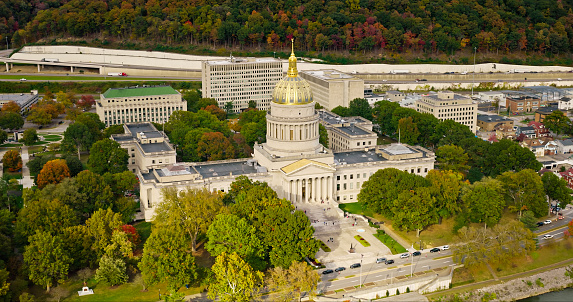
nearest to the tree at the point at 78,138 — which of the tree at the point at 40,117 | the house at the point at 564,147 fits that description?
the tree at the point at 40,117

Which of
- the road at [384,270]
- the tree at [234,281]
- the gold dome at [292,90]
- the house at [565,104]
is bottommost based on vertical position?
the road at [384,270]

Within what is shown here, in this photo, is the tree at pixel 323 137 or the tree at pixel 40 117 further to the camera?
the tree at pixel 40 117

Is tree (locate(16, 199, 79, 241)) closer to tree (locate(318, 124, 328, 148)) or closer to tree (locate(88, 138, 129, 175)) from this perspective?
tree (locate(88, 138, 129, 175))

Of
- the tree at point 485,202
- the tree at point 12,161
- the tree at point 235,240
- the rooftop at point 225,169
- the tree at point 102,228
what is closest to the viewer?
the tree at point 235,240

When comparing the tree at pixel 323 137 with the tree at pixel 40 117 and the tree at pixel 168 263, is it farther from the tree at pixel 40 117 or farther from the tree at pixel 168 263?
the tree at pixel 40 117

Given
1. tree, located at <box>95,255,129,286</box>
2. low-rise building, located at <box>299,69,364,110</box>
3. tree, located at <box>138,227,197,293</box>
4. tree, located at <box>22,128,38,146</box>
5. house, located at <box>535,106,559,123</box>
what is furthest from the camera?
low-rise building, located at <box>299,69,364,110</box>

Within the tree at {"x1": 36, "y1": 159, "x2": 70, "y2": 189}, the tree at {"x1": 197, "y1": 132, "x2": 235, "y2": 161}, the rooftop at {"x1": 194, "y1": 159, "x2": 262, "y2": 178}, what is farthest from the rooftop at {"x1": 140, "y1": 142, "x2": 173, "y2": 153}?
the tree at {"x1": 36, "y1": 159, "x2": 70, "y2": 189}
